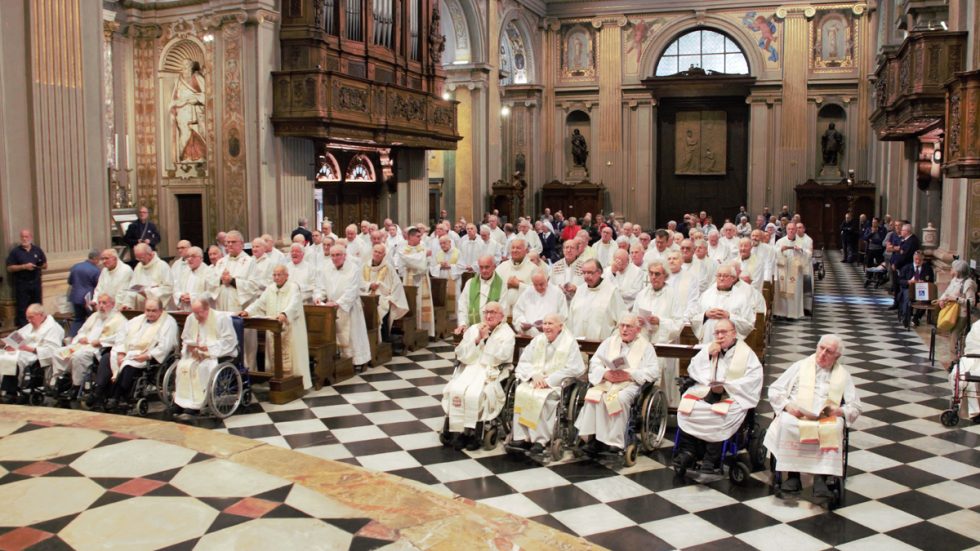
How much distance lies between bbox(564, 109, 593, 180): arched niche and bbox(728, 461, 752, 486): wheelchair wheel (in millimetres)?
21676

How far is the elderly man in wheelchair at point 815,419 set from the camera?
5883 millimetres

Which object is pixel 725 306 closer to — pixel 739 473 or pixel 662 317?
pixel 662 317

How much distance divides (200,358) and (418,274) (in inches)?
184

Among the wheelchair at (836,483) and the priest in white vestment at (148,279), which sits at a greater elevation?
the priest in white vestment at (148,279)

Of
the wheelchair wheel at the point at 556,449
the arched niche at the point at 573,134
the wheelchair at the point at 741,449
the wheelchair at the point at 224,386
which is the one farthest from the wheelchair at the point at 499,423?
the arched niche at the point at 573,134

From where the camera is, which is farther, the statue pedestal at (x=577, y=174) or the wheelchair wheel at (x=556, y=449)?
the statue pedestal at (x=577, y=174)

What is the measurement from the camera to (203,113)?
1484cm

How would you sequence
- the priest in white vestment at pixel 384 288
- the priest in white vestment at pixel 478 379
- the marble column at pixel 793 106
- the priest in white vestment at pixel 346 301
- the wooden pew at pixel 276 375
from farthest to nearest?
the marble column at pixel 793 106 → the priest in white vestment at pixel 384 288 → the priest in white vestment at pixel 346 301 → the wooden pew at pixel 276 375 → the priest in white vestment at pixel 478 379

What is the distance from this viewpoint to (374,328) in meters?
10.5

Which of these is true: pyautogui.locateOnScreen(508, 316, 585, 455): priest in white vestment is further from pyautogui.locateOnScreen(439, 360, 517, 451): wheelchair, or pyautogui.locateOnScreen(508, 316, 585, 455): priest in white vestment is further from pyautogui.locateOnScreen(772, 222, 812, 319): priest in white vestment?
pyautogui.locateOnScreen(772, 222, 812, 319): priest in white vestment

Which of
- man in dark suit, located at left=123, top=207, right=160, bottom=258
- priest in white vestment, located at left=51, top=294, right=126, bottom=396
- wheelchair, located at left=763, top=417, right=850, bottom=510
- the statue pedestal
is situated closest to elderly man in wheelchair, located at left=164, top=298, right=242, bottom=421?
priest in white vestment, located at left=51, top=294, right=126, bottom=396

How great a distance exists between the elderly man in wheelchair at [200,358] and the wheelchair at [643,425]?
3.33 m

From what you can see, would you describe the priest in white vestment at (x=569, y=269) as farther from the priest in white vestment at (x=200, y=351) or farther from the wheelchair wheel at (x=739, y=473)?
the wheelchair wheel at (x=739, y=473)

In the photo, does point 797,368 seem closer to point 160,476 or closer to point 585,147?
point 160,476
